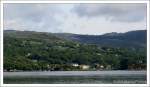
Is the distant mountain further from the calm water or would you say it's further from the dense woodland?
the calm water

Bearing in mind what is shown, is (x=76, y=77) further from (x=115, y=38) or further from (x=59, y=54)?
(x=115, y=38)

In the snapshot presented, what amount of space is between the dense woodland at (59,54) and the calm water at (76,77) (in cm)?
7

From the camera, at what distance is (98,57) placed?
29.6 feet

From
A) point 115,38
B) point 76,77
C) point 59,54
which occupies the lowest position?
point 76,77

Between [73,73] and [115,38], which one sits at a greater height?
[115,38]

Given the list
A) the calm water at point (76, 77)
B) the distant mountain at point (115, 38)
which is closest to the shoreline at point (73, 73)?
the calm water at point (76, 77)

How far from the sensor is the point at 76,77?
8.95 metres

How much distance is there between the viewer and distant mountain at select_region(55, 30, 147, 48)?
892 centimetres

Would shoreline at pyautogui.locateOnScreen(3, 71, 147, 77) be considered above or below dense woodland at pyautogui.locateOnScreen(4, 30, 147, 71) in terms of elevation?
below

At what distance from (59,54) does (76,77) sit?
1.28 ft

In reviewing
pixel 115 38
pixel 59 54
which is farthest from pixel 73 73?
pixel 115 38

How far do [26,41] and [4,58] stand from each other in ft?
1.29

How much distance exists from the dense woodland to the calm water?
7 cm

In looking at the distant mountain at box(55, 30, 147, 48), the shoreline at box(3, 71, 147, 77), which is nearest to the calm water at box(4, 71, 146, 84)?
the shoreline at box(3, 71, 147, 77)
